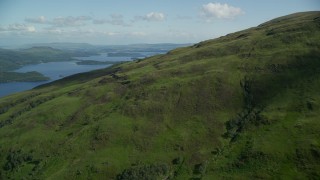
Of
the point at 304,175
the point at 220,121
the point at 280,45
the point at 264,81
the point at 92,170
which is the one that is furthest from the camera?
the point at 280,45

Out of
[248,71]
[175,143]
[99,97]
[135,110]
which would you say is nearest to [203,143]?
[175,143]

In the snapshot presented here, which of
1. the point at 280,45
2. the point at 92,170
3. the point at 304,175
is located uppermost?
the point at 280,45

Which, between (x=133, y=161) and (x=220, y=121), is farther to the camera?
(x=220, y=121)

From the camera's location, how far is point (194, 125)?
484 ft

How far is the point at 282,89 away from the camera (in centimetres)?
15300

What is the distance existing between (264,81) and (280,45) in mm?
35671

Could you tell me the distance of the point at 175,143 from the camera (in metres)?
140

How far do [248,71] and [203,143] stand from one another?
51.7m

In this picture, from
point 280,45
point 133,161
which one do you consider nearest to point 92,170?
point 133,161

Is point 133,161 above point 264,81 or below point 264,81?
below

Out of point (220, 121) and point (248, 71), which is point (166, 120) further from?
point (248, 71)

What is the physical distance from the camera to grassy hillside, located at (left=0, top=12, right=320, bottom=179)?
4909 inches

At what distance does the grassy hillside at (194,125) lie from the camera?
124688 millimetres

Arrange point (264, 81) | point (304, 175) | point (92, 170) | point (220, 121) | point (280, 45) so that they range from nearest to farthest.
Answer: point (304, 175) → point (92, 170) → point (220, 121) → point (264, 81) → point (280, 45)
